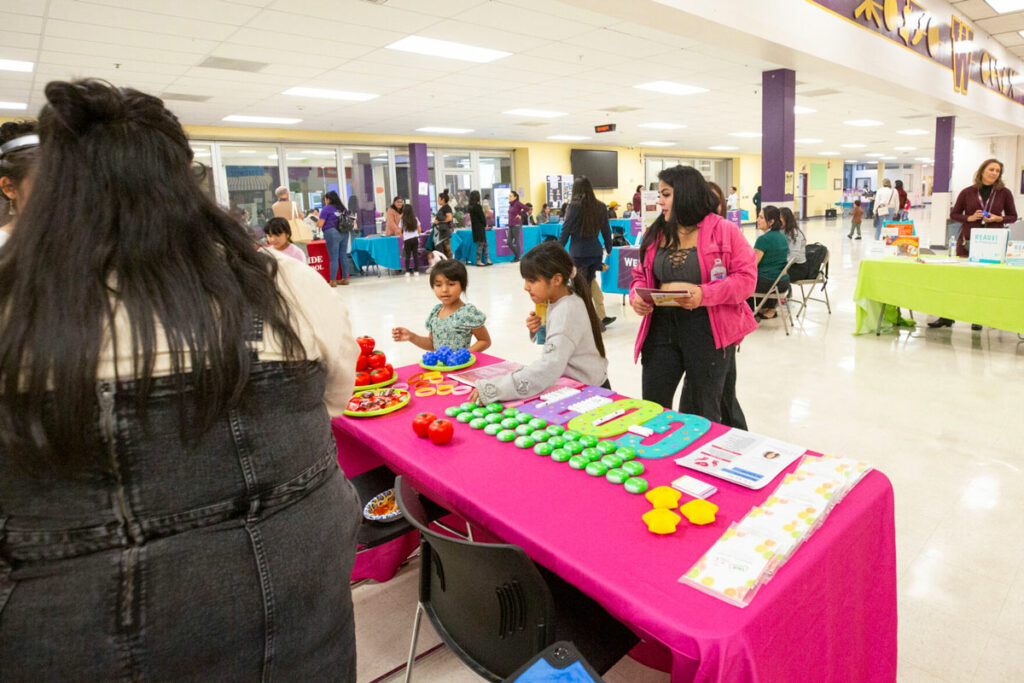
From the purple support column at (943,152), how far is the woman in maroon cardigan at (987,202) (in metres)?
7.11

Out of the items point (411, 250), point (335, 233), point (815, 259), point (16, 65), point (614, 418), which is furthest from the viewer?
point (411, 250)

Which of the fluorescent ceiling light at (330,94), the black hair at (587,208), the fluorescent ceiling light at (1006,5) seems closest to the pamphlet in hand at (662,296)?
the black hair at (587,208)

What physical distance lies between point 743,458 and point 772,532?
1.14 feet

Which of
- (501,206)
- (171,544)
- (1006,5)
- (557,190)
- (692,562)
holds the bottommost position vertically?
(692,562)

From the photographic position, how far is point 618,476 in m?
1.47

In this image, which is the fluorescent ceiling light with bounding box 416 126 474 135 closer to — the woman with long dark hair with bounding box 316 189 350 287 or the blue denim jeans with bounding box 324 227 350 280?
the woman with long dark hair with bounding box 316 189 350 287

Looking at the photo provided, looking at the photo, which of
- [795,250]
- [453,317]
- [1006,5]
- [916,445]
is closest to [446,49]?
[795,250]

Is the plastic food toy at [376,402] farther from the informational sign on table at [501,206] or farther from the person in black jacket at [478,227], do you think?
the informational sign on table at [501,206]

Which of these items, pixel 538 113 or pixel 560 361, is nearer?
pixel 560 361

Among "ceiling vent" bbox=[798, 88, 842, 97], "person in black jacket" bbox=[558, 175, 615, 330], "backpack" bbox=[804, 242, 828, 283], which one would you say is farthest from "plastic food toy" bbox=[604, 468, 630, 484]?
"ceiling vent" bbox=[798, 88, 842, 97]

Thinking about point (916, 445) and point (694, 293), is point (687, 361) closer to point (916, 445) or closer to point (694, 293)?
point (694, 293)

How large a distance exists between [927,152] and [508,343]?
26.7m

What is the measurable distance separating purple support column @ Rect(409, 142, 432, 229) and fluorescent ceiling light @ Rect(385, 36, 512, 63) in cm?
733

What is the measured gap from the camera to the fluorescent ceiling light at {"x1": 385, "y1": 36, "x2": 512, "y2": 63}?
20.1 feet
